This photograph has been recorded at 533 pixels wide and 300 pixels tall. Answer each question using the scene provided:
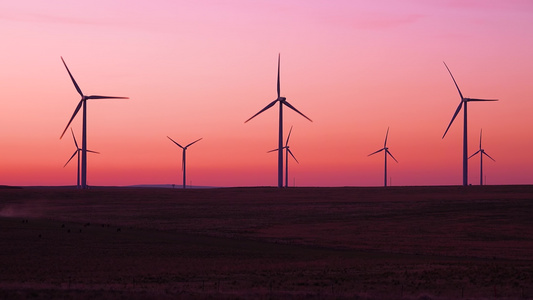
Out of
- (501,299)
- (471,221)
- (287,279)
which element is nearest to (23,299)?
(287,279)

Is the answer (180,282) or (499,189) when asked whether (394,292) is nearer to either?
(180,282)

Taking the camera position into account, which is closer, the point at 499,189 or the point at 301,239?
the point at 301,239

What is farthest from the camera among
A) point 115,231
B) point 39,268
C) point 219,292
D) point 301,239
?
point 115,231

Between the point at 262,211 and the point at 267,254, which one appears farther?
the point at 262,211

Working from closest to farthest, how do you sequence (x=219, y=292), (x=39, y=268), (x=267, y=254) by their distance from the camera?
1. (x=219, y=292)
2. (x=39, y=268)
3. (x=267, y=254)

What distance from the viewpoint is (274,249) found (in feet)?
179

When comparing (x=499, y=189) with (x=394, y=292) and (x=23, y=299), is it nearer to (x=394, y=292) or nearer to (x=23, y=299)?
(x=394, y=292)

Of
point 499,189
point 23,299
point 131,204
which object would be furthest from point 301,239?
point 499,189

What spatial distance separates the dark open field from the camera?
3462cm

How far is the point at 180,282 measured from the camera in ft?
123

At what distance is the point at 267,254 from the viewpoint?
51.4m

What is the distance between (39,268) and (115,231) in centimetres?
2316

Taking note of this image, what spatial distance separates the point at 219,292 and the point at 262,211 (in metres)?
59.3

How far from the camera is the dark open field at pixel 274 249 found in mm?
34625
